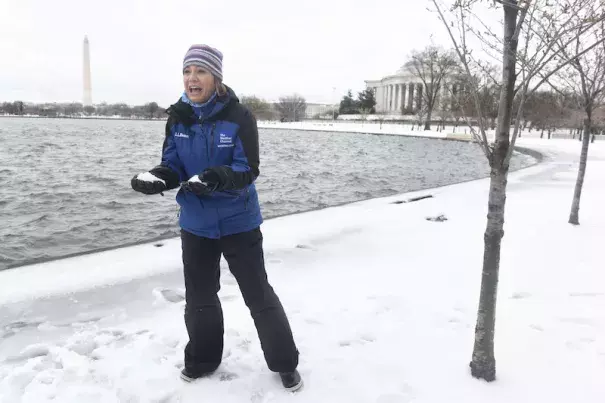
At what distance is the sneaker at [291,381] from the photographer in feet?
9.45

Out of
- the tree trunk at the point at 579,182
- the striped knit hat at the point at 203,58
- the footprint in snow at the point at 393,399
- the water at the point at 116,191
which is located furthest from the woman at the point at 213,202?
the tree trunk at the point at 579,182

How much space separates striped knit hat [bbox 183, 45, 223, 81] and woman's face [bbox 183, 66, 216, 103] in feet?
0.09

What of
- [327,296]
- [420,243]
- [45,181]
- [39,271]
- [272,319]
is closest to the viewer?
[272,319]

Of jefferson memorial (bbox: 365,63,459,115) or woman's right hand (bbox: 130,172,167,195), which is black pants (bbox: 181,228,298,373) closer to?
woman's right hand (bbox: 130,172,167,195)

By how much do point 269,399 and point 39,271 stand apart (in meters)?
3.49

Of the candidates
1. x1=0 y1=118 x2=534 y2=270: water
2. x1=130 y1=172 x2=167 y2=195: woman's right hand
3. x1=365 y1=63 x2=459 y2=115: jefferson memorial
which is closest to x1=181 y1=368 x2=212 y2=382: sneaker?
x1=130 y1=172 x2=167 y2=195: woman's right hand

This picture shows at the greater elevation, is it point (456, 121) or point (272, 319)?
point (456, 121)

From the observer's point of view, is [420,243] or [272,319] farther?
[420,243]

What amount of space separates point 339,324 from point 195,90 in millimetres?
2197

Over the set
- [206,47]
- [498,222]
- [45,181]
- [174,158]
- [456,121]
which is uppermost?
[206,47]

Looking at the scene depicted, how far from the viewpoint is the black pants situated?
2822 mm

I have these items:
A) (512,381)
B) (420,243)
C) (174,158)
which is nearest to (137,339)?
(174,158)

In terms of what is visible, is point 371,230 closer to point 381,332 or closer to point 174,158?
point 381,332

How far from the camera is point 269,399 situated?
2803 mm
